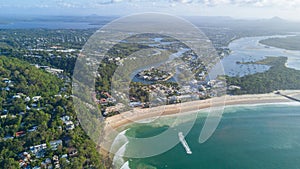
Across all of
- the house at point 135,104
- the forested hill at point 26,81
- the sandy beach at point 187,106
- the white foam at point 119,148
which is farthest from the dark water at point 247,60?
the forested hill at point 26,81

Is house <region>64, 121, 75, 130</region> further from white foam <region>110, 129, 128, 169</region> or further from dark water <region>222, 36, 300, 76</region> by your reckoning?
dark water <region>222, 36, 300, 76</region>

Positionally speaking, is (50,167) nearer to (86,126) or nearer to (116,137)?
(86,126)

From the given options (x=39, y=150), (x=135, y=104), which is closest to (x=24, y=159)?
(x=39, y=150)

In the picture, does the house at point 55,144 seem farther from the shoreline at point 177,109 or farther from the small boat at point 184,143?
the small boat at point 184,143

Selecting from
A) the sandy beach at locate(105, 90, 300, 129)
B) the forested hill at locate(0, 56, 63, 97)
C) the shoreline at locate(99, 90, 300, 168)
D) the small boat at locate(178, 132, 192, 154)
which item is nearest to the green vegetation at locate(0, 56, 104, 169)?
the forested hill at locate(0, 56, 63, 97)

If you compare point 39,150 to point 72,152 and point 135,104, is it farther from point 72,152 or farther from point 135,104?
point 135,104

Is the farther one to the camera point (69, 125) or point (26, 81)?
point (26, 81)
